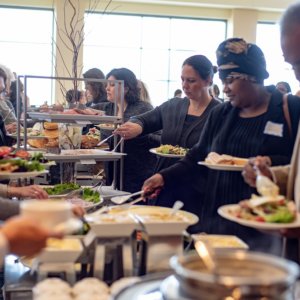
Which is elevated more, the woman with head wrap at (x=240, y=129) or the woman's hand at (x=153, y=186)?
the woman with head wrap at (x=240, y=129)

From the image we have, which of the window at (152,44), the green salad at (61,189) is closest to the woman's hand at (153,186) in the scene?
the green salad at (61,189)

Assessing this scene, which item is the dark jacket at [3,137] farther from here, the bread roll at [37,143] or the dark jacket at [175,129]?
the dark jacket at [175,129]

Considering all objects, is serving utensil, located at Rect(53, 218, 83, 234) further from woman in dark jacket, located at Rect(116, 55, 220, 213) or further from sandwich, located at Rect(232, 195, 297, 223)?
woman in dark jacket, located at Rect(116, 55, 220, 213)

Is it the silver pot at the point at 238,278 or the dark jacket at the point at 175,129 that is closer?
the silver pot at the point at 238,278

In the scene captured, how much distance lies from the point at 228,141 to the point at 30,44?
792 centimetres

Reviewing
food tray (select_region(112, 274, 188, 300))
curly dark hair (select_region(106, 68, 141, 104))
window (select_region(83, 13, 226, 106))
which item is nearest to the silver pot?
food tray (select_region(112, 274, 188, 300))

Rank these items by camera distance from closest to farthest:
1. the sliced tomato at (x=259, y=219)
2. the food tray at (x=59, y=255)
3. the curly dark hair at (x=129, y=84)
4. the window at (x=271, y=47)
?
the food tray at (x=59, y=255) → the sliced tomato at (x=259, y=219) → the curly dark hair at (x=129, y=84) → the window at (x=271, y=47)

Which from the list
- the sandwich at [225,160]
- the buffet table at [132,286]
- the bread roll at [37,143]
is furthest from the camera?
the bread roll at [37,143]

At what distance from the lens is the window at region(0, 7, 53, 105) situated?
9273 millimetres

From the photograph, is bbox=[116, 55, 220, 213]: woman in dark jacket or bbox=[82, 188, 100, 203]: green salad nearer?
bbox=[82, 188, 100, 203]: green salad

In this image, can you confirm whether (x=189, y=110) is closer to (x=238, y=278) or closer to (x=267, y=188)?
(x=267, y=188)

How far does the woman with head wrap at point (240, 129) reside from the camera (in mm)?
2000

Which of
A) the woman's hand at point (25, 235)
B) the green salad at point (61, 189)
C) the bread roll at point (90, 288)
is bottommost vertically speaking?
the green salad at point (61, 189)

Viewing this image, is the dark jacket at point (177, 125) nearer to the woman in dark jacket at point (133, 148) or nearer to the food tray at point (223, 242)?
the woman in dark jacket at point (133, 148)
